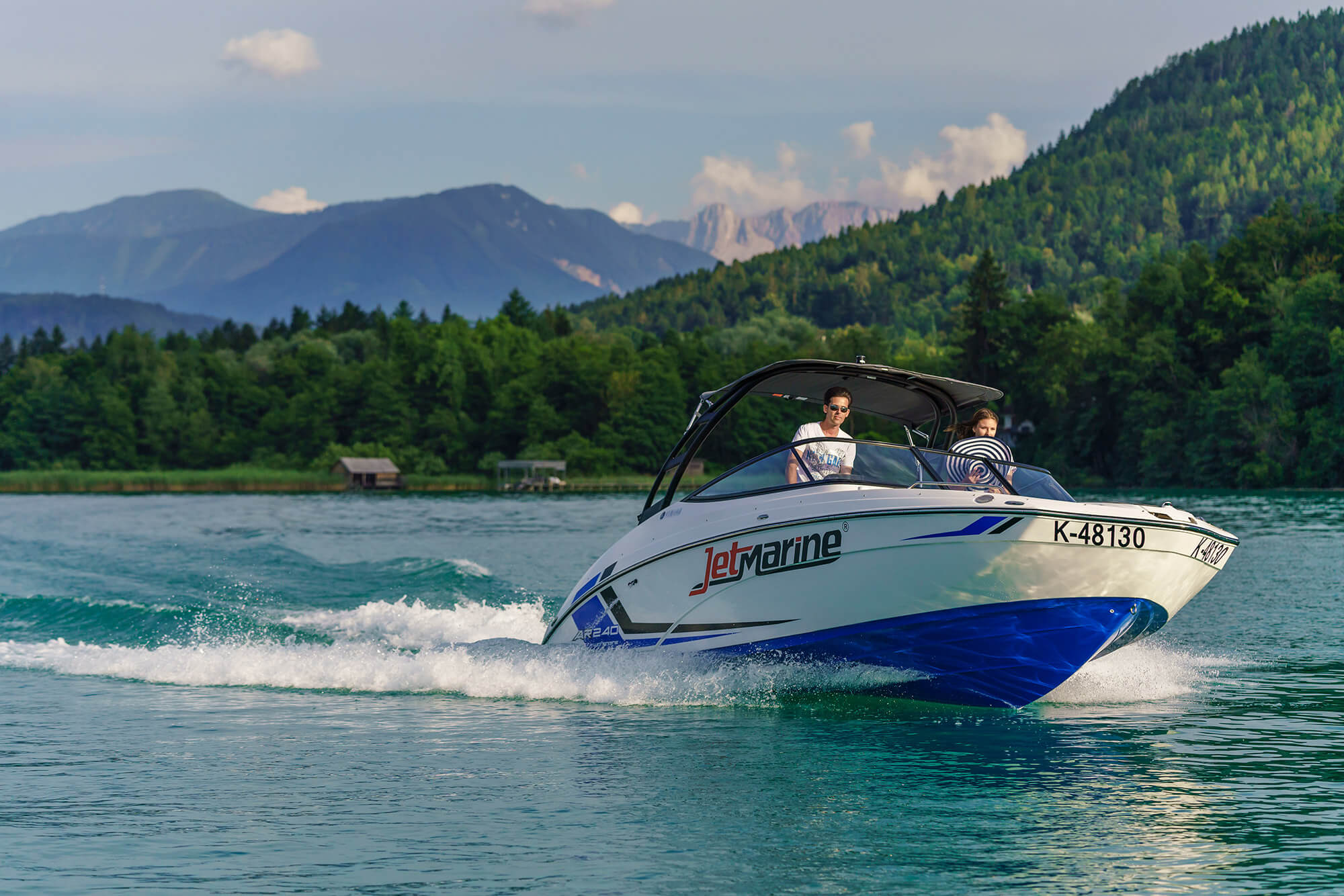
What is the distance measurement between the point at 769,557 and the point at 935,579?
3.99 feet

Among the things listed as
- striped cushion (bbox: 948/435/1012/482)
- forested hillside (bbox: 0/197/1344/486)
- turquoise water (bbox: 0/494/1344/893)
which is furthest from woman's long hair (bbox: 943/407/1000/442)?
forested hillside (bbox: 0/197/1344/486)

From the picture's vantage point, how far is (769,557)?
898cm

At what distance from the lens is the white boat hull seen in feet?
27.1

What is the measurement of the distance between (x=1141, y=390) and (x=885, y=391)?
74.2 metres

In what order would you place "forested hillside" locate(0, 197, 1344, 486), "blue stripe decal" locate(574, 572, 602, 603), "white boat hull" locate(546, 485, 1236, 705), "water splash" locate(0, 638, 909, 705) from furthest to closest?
"forested hillside" locate(0, 197, 1344, 486)
"blue stripe decal" locate(574, 572, 602, 603)
"water splash" locate(0, 638, 909, 705)
"white boat hull" locate(546, 485, 1236, 705)

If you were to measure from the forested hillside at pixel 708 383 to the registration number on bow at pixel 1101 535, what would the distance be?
6367 centimetres

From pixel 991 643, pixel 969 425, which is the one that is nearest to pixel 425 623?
pixel 969 425

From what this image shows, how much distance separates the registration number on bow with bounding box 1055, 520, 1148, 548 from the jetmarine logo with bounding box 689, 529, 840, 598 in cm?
150

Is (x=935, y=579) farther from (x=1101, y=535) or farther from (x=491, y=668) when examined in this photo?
(x=491, y=668)

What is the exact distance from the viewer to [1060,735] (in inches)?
340

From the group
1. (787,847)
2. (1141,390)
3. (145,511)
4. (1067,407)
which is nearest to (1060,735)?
(787,847)

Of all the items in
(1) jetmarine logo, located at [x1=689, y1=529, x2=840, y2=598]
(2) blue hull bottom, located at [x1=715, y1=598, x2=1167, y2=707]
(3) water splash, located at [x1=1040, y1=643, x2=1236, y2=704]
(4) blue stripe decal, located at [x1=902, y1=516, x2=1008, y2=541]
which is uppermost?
(4) blue stripe decal, located at [x1=902, y1=516, x2=1008, y2=541]

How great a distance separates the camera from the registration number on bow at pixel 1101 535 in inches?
321

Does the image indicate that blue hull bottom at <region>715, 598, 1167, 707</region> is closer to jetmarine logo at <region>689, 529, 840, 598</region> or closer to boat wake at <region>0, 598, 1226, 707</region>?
boat wake at <region>0, 598, 1226, 707</region>
